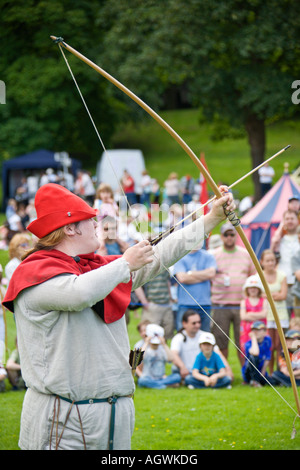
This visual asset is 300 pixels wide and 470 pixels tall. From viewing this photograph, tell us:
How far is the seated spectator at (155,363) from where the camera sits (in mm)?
7074

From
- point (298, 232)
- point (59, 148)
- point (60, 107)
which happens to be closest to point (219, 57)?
point (60, 107)

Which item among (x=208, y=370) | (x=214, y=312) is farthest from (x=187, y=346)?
(x=214, y=312)

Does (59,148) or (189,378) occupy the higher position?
(59,148)

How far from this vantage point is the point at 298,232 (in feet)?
26.2

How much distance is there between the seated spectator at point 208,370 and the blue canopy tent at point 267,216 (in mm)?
4070

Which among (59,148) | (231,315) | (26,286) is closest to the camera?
(26,286)

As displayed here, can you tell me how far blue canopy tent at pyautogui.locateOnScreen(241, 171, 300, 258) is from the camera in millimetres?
10898

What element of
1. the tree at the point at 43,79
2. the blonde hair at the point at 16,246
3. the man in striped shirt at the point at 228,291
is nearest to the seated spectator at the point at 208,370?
the man in striped shirt at the point at 228,291

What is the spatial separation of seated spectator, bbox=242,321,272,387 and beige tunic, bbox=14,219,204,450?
13.3ft

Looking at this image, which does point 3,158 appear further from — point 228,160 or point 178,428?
point 178,428

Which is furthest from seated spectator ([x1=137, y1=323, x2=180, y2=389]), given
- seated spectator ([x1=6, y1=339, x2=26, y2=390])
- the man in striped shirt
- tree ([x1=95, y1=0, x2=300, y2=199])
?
tree ([x1=95, y1=0, x2=300, y2=199])

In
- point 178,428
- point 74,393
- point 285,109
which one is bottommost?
point 178,428

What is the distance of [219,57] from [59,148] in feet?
24.7
